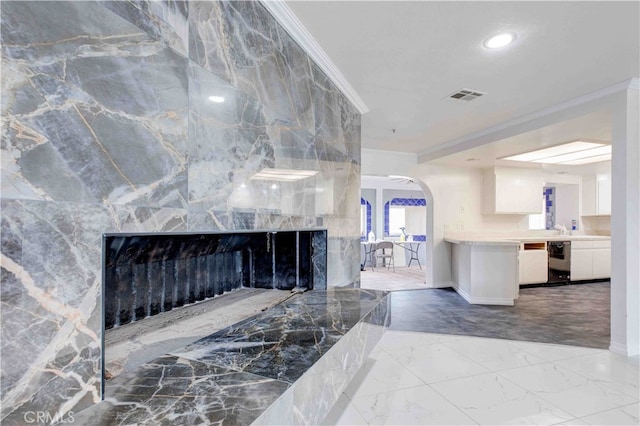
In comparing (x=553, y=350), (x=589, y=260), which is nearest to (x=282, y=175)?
(x=553, y=350)

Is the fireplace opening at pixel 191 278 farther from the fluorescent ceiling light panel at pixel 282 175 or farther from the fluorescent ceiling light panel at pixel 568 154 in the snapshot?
the fluorescent ceiling light panel at pixel 568 154

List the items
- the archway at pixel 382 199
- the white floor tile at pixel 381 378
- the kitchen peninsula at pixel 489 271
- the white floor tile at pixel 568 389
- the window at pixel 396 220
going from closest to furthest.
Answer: the white floor tile at pixel 568 389, the white floor tile at pixel 381 378, the kitchen peninsula at pixel 489 271, the archway at pixel 382 199, the window at pixel 396 220

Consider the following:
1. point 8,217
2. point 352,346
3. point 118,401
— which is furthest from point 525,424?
point 8,217

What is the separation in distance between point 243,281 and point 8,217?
77.3 inches

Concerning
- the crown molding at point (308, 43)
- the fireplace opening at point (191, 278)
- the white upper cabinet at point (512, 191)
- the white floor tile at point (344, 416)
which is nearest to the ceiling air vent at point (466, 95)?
the crown molding at point (308, 43)

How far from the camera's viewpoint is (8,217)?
776 mm

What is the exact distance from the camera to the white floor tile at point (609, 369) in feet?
7.61

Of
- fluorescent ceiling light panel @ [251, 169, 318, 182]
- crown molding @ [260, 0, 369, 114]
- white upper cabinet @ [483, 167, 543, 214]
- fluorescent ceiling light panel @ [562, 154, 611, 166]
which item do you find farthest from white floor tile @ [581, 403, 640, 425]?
fluorescent ceiling light panel @ [562, 154, 611, 166]

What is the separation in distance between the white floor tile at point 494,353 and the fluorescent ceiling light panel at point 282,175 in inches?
84.6

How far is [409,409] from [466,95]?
2.82 metres

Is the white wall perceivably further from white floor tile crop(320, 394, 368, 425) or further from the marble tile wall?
the marble tile wall

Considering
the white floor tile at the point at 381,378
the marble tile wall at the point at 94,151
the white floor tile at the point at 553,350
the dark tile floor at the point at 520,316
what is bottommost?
the dark tile floor at the point at 520,316

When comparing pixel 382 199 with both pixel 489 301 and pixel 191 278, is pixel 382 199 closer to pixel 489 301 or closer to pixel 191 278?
pixel 489 301

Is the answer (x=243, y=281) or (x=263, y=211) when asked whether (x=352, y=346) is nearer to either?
(x=263, y=211)
